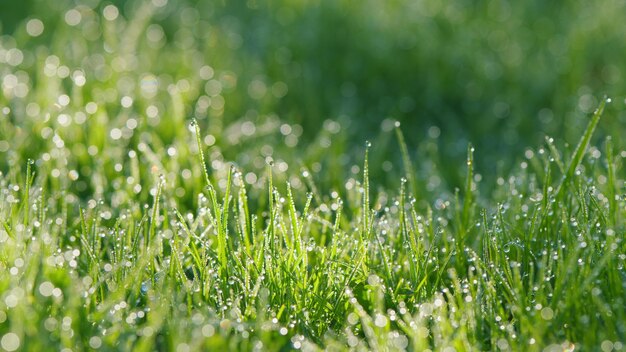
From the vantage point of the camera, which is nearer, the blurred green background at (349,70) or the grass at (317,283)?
the grass at (317,283)

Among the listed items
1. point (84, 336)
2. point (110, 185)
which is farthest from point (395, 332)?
point (110, 185)

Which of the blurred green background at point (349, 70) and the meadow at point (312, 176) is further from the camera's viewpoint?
the blurred green background at point (349, 70)

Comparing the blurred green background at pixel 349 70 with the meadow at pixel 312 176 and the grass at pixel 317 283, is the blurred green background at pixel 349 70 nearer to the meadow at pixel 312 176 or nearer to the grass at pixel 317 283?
the meadow at pixel 312 176

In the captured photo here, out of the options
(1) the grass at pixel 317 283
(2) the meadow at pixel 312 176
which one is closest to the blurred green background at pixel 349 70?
(2) the meadow at pixel 312 176

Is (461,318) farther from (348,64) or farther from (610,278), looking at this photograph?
(348,64)

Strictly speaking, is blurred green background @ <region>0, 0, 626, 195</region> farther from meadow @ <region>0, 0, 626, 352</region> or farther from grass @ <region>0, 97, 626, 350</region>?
grass @ <region>0, 97, 626, 350</region>

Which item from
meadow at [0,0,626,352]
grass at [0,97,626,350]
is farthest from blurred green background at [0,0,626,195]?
grass at [0,97,626,350]
